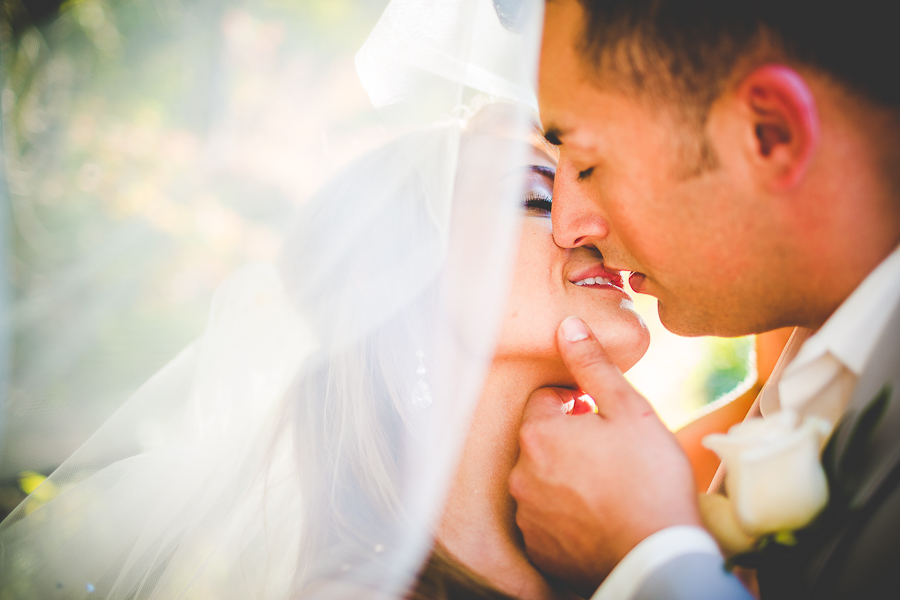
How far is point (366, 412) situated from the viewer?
1805 mm

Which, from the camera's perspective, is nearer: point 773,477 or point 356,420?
point 773,477

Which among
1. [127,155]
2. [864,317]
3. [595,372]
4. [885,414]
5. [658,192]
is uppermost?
[127,155]

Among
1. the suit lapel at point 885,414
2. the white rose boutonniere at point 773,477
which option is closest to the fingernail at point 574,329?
the white rose boutonniere at point 773,477

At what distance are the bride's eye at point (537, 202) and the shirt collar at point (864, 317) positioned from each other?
3.34 ft

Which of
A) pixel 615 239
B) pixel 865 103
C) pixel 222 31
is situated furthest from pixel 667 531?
pixel 222 31

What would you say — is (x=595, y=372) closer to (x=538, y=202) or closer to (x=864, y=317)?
(x=864, y=317)

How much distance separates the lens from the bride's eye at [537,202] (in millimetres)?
1733

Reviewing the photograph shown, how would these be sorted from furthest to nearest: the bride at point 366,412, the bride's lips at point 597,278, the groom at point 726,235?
1. the bride's lips at point 597,278
2. the bride at point 366,412
3. the groom at point 726,235

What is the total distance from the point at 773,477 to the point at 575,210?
3.07ft

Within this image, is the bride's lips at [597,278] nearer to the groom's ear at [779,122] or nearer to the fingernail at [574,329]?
the fingernail at [574,329]

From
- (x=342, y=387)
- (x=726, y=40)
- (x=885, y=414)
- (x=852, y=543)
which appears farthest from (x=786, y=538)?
(x=342, y=387)

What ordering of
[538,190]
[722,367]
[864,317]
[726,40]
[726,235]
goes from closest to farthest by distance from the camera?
[864,317] → [726,40] → [726,235] → [538,190] → [722,367]

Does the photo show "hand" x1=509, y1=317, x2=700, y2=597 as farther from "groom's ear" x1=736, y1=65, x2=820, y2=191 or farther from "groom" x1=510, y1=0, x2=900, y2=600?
"groom's ear" x1=736, y1=65, x2=820, y2=191

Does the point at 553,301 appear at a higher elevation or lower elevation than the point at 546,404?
higher
